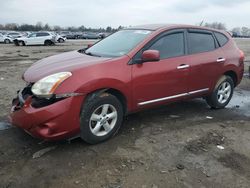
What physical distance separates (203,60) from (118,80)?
6.81 ft

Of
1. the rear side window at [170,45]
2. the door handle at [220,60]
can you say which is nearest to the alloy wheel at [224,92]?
the door handle at [220,60]

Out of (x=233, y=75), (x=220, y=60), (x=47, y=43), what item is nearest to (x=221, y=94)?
(x=233, y=75)

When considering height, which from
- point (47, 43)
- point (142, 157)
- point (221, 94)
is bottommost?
point (47, 43)

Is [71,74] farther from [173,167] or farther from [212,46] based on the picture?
[212,46]

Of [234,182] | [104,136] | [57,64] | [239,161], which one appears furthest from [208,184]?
[57,64]

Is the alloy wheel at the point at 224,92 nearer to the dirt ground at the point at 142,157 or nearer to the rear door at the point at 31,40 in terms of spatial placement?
the dirt ground at the point at 142,157

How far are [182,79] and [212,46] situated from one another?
1.28 meters

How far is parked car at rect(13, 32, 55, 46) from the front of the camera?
1216 inches

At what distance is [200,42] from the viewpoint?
19.2ft

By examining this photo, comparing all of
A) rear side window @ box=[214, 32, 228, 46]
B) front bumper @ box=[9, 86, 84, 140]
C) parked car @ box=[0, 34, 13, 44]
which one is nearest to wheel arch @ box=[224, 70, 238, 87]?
rear side window @ box=[214, 32, 228, 46]

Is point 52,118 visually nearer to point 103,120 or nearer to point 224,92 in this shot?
point 103,120

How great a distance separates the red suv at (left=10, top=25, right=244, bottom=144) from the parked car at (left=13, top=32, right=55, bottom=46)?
27.4 meters

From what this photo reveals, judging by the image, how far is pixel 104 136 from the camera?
4402mm

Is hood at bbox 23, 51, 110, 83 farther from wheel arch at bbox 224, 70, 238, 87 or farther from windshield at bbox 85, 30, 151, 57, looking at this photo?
wheel arch at bbox 224, 70, 238, 87
